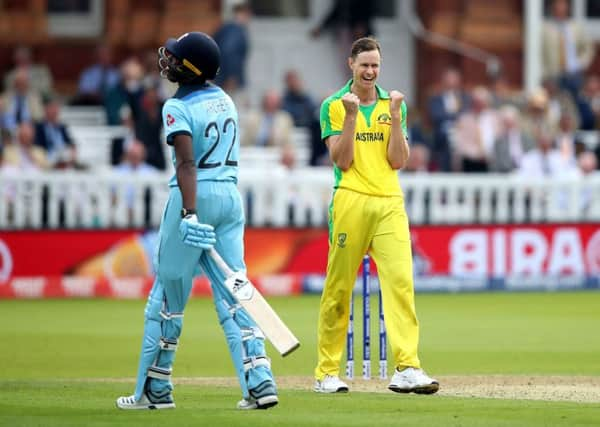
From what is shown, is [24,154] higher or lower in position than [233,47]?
lower

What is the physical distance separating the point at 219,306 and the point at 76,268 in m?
10.2

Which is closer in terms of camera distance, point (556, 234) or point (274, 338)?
point (274, 338)

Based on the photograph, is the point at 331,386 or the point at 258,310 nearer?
the point at 258,310

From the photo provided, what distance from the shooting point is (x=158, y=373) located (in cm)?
992

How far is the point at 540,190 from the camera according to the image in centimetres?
2153

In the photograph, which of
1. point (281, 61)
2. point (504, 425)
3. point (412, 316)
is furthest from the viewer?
point (281, 61)

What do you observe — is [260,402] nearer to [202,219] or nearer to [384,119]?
[202,219]

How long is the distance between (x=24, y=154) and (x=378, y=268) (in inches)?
399

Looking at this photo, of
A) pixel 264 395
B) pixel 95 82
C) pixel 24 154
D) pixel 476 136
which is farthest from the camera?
pixel 95 82

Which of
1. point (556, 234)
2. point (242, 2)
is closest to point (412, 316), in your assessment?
point (556, 234)

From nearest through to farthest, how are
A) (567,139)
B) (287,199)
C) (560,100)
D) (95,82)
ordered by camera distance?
(287,199), (567,139), (95,82), (560,100)

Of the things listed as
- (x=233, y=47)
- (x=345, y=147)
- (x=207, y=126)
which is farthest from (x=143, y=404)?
(x=233, y=47)

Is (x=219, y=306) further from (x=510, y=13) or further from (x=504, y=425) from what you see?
(x=510, y=13)

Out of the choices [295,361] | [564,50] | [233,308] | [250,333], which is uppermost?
Result: [564,50]
